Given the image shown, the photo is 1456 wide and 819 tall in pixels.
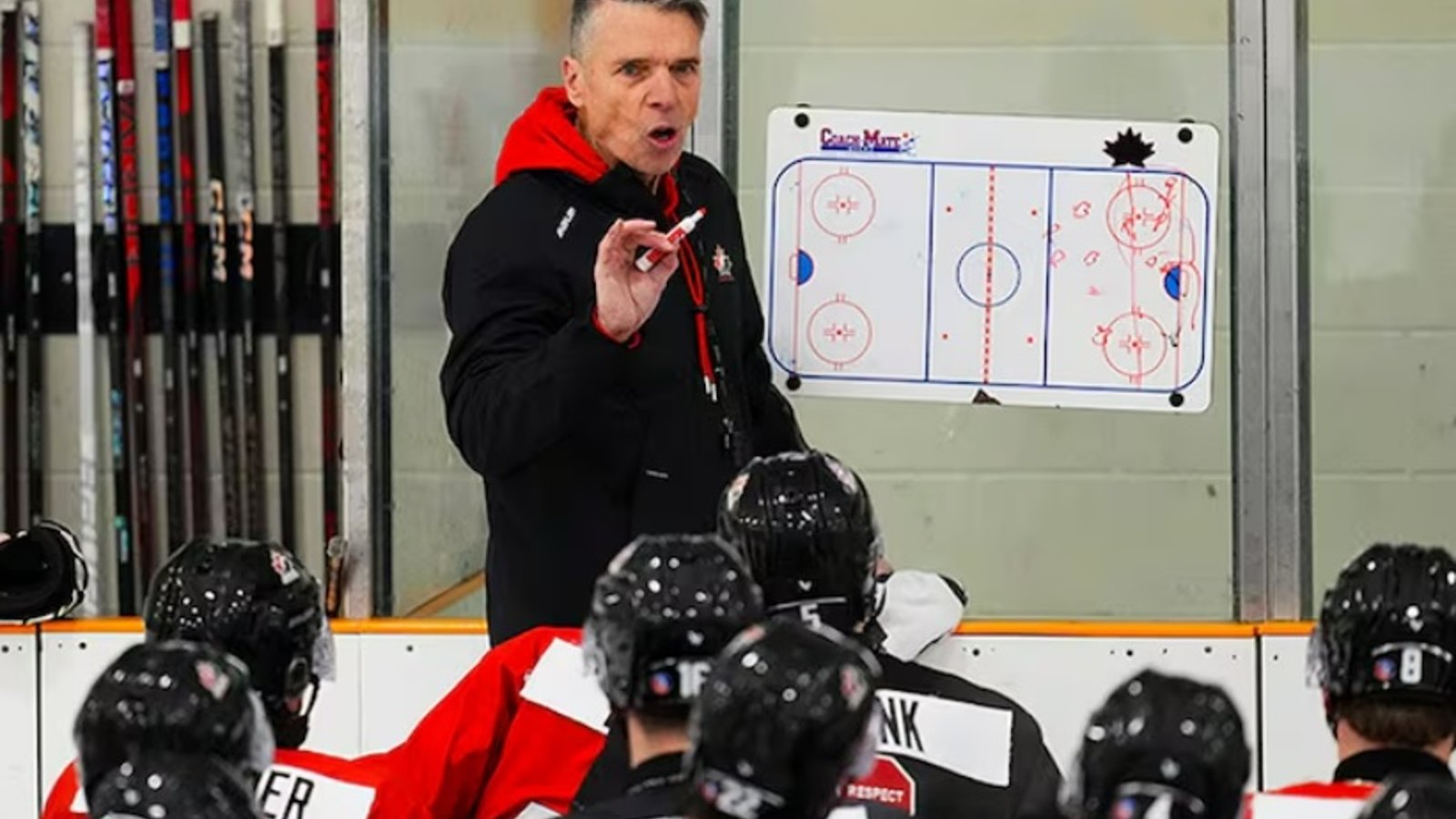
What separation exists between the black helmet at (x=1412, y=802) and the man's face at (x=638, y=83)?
71.5 inches

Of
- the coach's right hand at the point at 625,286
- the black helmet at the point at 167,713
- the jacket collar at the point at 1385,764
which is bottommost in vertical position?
the jacket collar at the point at 1385,764

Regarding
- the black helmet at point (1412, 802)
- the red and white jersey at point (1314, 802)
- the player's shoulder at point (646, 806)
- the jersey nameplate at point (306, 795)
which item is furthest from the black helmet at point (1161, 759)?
the jersey nameplate at point (306, 795)

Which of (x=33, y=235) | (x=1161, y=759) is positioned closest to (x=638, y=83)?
(x=1161, y=759)

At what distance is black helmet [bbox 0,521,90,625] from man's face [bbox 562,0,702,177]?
3.15ft

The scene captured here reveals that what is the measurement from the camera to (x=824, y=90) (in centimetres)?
376

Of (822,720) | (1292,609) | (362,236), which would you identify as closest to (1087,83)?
(1292,609)

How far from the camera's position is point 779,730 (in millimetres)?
1517

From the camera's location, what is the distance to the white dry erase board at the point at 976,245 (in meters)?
3.74

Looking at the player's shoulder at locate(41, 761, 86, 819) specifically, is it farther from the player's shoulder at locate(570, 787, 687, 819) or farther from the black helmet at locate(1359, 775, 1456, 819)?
the black helmet at locate(1359, 775, 1456, 819)

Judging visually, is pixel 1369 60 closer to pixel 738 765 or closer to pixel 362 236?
pixel 362 236

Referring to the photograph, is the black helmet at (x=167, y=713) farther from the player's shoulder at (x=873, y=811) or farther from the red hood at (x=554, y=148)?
the red hood at (x=554, y=148)

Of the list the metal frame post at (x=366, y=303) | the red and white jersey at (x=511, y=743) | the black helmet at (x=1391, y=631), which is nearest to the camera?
the black helmet at (x=1391, y=631)

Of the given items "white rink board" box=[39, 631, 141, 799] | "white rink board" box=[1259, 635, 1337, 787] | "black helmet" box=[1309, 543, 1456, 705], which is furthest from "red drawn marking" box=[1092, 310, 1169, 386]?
"black helmet" box=[1309, 543, 1456, 705]

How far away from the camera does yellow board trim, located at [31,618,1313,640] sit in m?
3.62
